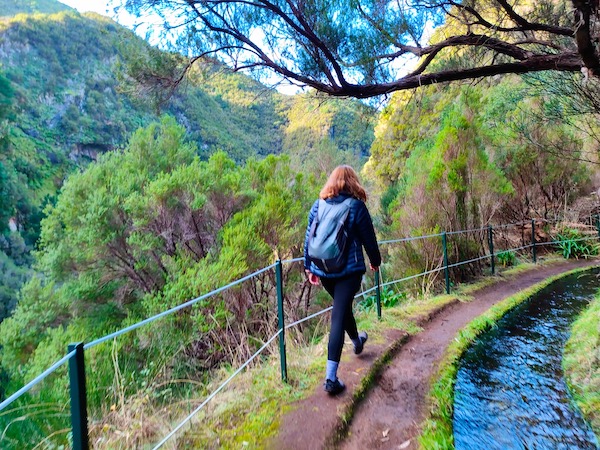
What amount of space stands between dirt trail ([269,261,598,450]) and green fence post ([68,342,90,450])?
1193 millimetres

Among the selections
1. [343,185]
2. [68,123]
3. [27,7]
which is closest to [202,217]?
[343,185]

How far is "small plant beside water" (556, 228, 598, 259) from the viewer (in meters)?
9.52

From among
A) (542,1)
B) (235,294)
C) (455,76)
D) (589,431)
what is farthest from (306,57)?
(589,431)

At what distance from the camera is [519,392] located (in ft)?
9.57

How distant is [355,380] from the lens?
297cm

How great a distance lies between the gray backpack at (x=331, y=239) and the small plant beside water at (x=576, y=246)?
9.04 meters

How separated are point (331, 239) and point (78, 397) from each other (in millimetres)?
1717

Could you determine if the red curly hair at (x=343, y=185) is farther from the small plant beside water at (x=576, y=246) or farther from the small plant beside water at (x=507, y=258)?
the small plant beside water at (x=576, y=246)

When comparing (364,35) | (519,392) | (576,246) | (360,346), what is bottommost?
(576,246)

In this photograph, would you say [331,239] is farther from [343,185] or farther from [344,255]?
[343,185]

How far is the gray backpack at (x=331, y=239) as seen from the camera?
264 centimetres

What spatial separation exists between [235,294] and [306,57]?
145 inches

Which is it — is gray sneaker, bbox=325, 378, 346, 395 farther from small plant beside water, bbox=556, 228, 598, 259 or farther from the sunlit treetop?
small plant beside water, bbox=556, 228, 598, 259

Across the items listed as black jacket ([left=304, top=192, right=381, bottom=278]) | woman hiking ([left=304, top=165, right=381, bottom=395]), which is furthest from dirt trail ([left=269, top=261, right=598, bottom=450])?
black jacket ([left=304, top=192, right=381, bottom=278])
